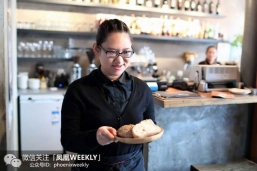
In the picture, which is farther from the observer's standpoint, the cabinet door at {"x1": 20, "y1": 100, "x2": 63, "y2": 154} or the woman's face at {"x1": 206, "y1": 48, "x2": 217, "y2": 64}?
the woman's face at {"x1": 206, "y1": 48, "x2": 217, "y2": 64}

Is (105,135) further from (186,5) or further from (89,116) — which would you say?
(186,5)

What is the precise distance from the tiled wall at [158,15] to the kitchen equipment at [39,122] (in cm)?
97

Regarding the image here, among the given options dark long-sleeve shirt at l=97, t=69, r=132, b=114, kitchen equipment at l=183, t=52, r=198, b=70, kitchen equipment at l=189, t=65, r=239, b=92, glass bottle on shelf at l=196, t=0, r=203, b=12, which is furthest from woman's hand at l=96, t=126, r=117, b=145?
glass bottle on shelf at l=196, t=0, r=203, b=12

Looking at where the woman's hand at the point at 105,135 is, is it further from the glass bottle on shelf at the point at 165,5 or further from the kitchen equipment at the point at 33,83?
the glass bottle on shelf at the point at 165,5

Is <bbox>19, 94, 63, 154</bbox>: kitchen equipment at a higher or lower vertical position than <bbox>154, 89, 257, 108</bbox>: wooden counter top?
lower

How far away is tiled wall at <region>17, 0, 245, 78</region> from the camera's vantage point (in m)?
4.11

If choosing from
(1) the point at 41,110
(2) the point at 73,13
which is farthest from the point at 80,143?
(2) the point at 73,13

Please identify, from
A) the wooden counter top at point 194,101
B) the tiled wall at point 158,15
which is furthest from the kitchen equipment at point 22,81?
the wooden counter top at point 194,101

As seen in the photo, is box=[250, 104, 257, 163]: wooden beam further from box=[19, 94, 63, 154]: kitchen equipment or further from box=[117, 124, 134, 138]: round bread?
box=[19, 94, 63, 154]: kitchen equipment

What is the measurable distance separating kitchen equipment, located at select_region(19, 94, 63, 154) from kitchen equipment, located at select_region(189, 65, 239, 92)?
6.46 feet

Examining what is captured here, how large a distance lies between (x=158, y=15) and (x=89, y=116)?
3.97 meters

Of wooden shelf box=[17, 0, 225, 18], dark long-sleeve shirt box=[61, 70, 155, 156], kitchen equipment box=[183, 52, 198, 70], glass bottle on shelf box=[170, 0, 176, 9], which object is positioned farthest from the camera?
kitchen equipment box=[183, 52, 198, 70]

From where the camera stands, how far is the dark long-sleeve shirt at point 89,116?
1.15 meters

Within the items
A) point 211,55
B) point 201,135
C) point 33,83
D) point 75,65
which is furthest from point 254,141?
point 33,83
